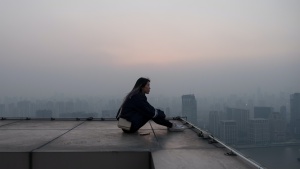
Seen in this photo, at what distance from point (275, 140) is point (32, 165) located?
27.5 metres

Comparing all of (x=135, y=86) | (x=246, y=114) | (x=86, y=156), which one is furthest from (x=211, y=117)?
(x=86, y=156)

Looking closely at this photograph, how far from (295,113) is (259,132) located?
32.9 ft

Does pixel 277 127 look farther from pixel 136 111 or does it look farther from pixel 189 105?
pixel 136 111

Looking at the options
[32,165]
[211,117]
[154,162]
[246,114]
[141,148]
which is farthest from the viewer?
[246,114]

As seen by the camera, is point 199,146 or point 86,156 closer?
point 86,156

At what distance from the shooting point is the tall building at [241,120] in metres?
26.2

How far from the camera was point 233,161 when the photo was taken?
377 cm

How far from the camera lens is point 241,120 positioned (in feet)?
108

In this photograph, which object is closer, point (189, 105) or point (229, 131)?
point (229, 131)

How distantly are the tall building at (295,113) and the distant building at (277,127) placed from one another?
966mm

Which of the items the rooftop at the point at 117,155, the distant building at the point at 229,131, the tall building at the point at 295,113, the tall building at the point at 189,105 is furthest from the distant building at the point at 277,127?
the rooftop at the point at 117,155

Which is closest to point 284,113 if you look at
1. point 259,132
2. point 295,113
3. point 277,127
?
point 295,113

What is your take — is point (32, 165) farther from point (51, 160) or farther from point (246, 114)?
point (246, 114)

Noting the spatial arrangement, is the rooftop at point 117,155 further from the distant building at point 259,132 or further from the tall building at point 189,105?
the tall building at point 189,105
